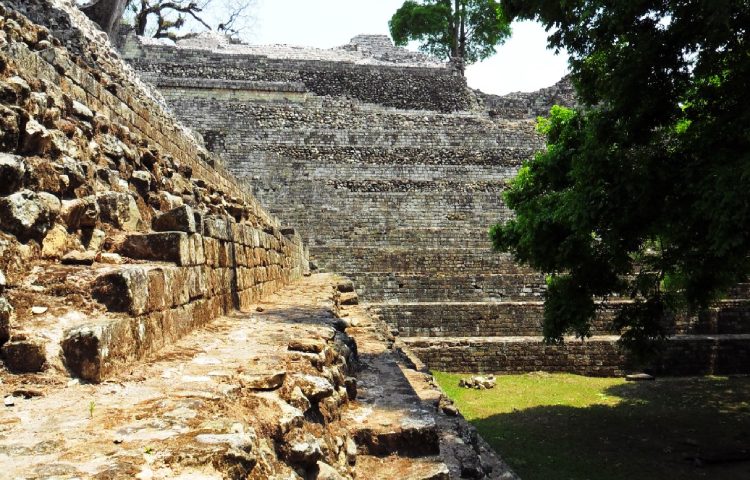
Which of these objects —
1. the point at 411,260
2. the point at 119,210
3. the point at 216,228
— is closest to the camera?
the point at 119,210

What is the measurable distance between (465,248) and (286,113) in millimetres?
11894

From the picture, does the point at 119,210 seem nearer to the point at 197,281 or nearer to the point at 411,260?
the point at 197,281

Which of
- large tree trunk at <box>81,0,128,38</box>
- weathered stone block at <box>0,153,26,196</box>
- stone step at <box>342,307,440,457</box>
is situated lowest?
stone step at <box>342,307,440,457</box>

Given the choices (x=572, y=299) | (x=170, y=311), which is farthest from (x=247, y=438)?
(x=572, y=299)

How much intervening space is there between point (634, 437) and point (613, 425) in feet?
1.45

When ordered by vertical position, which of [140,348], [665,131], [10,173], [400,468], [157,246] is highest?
[665,131]

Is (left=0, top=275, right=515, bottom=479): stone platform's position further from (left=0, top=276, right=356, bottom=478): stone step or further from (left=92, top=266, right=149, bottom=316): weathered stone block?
(left=92, top=266, right=149, bottom=316): weathered stone block

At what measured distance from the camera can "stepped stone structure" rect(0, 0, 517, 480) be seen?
1655mm

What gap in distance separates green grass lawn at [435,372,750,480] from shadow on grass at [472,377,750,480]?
0.01 metres

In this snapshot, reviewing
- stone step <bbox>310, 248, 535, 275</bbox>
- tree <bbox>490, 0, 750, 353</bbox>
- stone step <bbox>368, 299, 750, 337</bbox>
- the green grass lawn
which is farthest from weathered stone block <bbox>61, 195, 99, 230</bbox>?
stone step <bbox>310, 248, 535, 275</bbox>

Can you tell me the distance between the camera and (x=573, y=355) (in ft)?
41.2

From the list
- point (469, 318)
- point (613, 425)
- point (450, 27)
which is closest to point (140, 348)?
point (613, 425)

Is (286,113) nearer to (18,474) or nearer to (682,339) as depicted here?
(682,339)

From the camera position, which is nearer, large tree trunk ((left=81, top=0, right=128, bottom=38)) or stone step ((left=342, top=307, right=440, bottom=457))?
stone step ((left=342, top=307, right=440, bottom=457))
